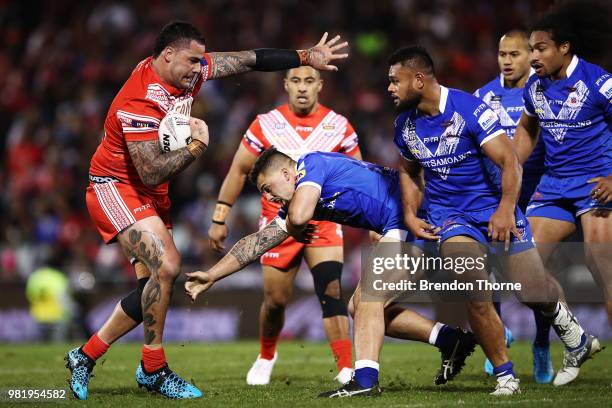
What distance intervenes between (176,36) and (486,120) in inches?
99.7

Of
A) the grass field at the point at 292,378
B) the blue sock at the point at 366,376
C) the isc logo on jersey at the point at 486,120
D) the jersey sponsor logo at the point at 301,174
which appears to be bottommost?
the grass field at the point at 292,378

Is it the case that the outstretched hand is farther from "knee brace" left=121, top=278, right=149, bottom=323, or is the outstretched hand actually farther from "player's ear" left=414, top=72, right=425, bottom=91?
"knee brace" left=121, top=278, right=149, bottom=323

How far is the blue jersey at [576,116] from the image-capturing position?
7660 millimetres

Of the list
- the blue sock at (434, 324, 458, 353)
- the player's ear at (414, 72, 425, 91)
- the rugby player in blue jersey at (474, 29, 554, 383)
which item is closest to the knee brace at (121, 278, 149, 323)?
the blue sock at (434, 324, 458, 353)

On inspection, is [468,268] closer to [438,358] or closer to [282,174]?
[282,174]

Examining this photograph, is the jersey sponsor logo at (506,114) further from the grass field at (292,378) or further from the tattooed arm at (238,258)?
the tattooed arm at (238,258)

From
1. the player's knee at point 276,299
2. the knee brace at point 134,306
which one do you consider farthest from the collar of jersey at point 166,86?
the player's knee at point 276,299

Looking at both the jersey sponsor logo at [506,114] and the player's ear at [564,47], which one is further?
Result: the jersey sponsor logo at [506,114]

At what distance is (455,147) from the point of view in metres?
7.09

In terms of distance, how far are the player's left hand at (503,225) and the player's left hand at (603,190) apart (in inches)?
42.1

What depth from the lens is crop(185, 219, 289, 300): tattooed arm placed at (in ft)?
22.0

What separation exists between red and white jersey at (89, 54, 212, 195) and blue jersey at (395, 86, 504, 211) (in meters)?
1.80

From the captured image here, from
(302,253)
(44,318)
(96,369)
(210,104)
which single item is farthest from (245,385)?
(210,104)

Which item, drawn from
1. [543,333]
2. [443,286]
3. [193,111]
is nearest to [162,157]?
[443,286]
